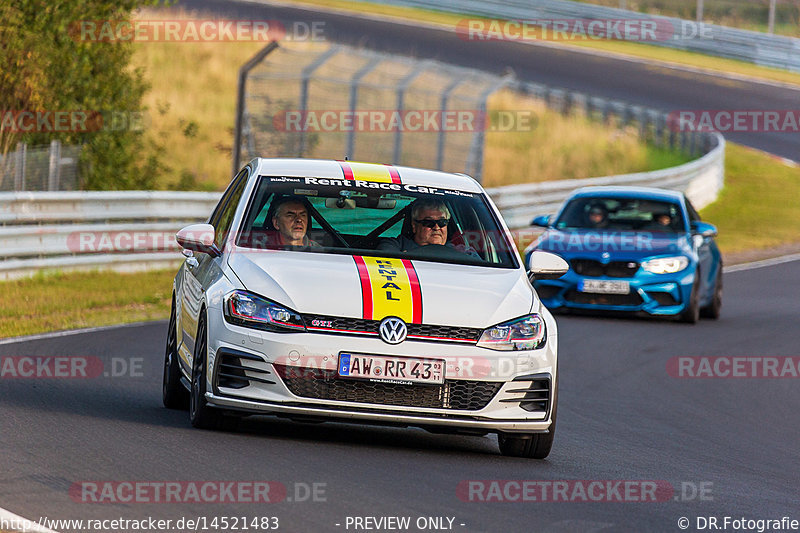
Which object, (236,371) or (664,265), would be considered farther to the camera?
(664,265)

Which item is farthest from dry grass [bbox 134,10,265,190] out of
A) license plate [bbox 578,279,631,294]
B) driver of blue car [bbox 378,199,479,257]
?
driver of blue car [bbox 378,199,479,257]

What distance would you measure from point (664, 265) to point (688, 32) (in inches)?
1452

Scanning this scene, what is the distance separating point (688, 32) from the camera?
52.3m

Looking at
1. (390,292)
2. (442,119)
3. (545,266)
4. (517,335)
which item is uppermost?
(390,292)

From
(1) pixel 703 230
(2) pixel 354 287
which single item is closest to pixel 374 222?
(2) pixel 354 287

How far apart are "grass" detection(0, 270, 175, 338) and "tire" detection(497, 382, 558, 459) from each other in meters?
6.18

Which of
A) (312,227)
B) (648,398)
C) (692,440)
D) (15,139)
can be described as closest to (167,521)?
(312,227)

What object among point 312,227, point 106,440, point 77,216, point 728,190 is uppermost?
point 312,227

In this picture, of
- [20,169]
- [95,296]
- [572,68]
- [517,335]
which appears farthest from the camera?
[572,68]

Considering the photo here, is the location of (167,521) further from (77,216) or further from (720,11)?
(720,11)

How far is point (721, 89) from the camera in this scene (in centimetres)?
4494

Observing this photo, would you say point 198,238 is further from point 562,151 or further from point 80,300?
point 562,151

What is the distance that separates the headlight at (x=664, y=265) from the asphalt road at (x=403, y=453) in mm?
3741

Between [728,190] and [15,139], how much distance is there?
19081 millimetres
